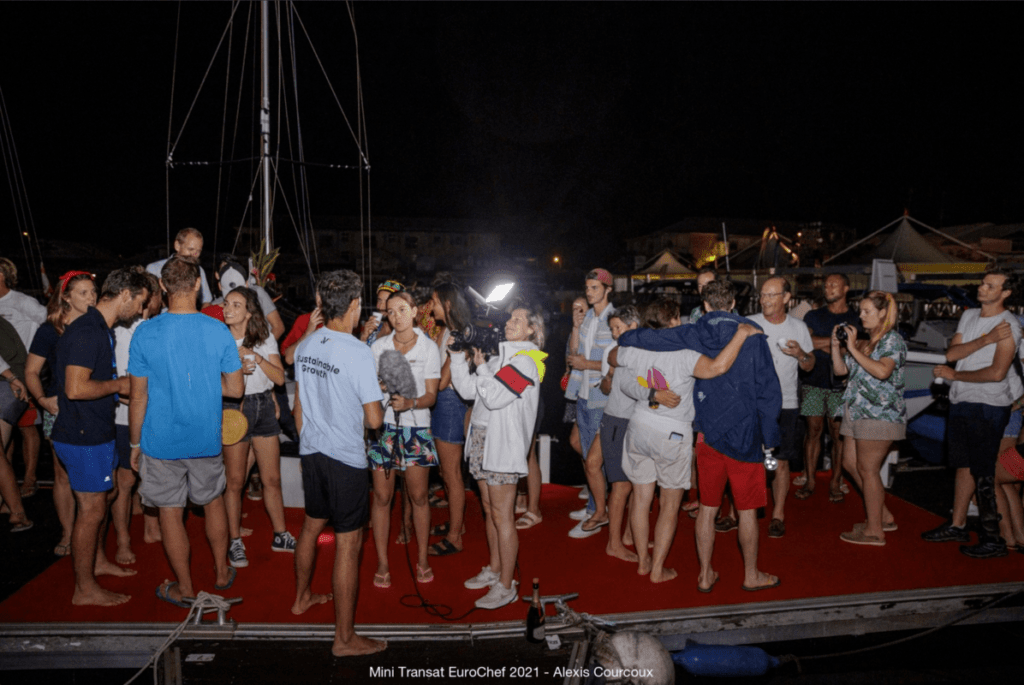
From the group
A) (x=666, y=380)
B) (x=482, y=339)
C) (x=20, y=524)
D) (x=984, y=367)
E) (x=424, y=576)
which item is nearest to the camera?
(x=482, y=339)

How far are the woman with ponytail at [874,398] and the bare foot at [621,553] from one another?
1648 mm

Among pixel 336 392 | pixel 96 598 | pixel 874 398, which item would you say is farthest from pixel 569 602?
pixel 96 598

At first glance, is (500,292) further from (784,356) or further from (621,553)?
(784,356)

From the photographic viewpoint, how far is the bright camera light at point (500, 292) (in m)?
3.35

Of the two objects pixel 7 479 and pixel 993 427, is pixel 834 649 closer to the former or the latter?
pixel 993 427

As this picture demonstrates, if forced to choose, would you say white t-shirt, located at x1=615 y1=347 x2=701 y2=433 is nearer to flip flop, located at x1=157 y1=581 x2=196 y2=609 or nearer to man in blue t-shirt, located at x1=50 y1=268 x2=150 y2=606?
flip flop, located at x1=157 y1=581 x2=196 y2=609

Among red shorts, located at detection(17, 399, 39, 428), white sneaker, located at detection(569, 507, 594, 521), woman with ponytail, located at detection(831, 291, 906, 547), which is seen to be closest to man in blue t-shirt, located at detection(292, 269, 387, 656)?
white sneaker, located at detection(569, 507, 594, 521)

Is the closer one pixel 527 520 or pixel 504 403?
pixel 504 403

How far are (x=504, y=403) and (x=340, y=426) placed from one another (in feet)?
2.84

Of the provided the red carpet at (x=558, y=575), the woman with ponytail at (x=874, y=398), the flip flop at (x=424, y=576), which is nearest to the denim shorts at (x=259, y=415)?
the red carpet at (x=558, y=575)

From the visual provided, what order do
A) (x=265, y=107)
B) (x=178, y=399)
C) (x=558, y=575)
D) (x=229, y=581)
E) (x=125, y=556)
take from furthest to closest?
1. (x=265, y=107)
2. (x=125, y=556)
3. (x=558, y=575)
4. (x=229, y=581)
5. (x=178, y=399)

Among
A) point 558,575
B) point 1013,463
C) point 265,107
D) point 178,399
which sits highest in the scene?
point 265,107

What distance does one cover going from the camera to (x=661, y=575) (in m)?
3.62

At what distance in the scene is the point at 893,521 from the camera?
456cm
